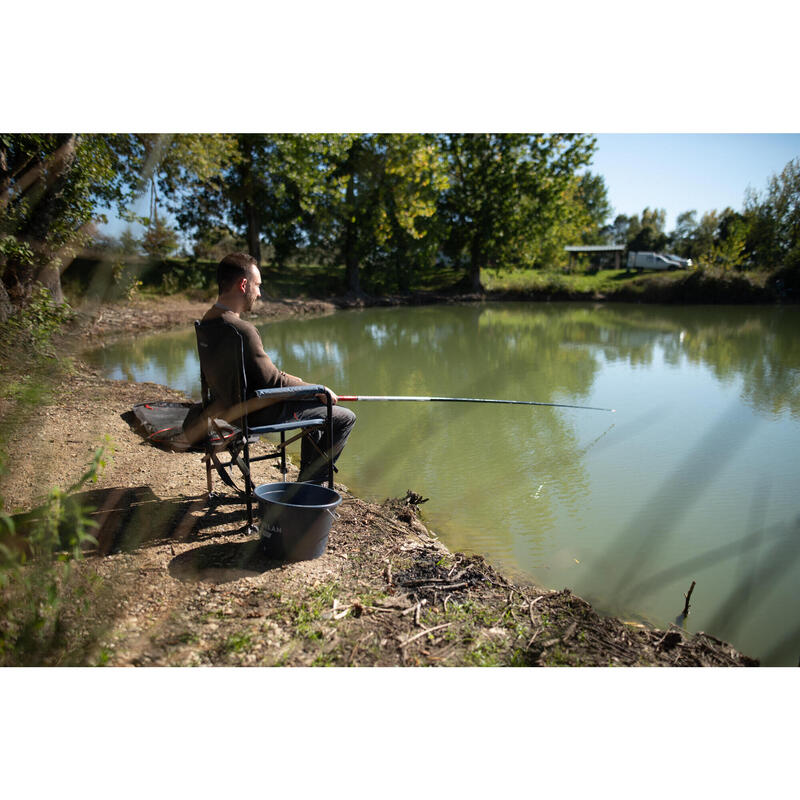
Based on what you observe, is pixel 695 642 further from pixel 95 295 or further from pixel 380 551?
pixel 95 295

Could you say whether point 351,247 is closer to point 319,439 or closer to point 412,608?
point 319,439

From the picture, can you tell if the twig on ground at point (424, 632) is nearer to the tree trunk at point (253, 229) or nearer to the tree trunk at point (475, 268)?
the tree trunk at point (253, 229)

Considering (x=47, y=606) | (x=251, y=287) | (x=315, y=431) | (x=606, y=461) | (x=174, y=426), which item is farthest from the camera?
(x=606, y=461)

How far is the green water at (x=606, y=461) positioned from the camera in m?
3.47

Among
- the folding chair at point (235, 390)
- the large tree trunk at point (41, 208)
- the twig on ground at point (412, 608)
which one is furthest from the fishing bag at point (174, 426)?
the large tree trunk at point (41, 208)

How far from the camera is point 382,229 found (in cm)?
2700

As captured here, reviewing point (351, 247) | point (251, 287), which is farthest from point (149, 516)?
point (351, 247)

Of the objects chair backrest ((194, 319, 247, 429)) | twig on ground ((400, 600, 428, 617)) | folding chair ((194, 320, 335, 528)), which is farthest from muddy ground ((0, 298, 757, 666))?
chair backrest ((194, 319, 247, 429))

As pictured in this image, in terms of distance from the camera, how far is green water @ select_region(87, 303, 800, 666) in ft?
11.4

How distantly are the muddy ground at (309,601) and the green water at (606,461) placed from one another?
0.48 meters

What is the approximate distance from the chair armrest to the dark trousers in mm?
179

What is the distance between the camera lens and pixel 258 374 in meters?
3.21

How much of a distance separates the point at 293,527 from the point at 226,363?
0.91 metres

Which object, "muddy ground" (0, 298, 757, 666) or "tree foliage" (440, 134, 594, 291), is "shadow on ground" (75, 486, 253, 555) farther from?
"tree foliage" (440, 134, 594, 291)
